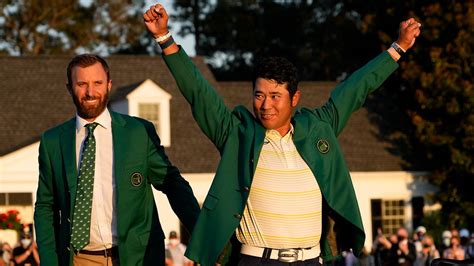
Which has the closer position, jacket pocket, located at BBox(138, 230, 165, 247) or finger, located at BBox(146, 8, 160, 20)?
finger, located at BBox(146, 8, 160, 20)

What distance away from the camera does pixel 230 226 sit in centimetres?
692

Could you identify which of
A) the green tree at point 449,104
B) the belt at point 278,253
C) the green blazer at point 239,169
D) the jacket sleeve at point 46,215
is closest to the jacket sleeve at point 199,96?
the green blazer at point 239,169

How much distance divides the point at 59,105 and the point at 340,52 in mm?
16445

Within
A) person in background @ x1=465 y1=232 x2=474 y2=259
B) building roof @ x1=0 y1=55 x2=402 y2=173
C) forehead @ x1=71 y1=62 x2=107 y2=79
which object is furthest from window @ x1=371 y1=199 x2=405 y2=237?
forehead @ x1=71 y1=62 x2=107 y2=79

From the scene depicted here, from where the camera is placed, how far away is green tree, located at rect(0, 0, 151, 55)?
2276 inches

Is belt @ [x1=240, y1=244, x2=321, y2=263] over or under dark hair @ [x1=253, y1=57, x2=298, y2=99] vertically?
under

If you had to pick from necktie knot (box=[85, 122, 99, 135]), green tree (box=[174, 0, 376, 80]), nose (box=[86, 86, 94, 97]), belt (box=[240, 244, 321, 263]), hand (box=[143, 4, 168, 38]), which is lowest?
belt (box=[240, 244, 321, 263])

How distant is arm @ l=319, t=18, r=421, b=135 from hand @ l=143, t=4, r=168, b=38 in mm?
1095

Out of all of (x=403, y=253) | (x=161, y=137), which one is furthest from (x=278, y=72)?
(x=161, y=137)

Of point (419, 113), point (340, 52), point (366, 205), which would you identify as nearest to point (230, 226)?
point (366, 205)

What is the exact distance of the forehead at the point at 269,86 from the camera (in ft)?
→ 23.3

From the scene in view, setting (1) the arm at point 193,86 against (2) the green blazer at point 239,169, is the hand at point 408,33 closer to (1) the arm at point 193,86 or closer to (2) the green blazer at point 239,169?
(2) the green blazer at point 239,169

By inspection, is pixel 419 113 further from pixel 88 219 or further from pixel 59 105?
pixel 88 219

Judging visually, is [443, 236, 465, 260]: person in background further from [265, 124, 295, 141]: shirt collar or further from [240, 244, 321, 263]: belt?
[240, 244, 321, 263]: belt
